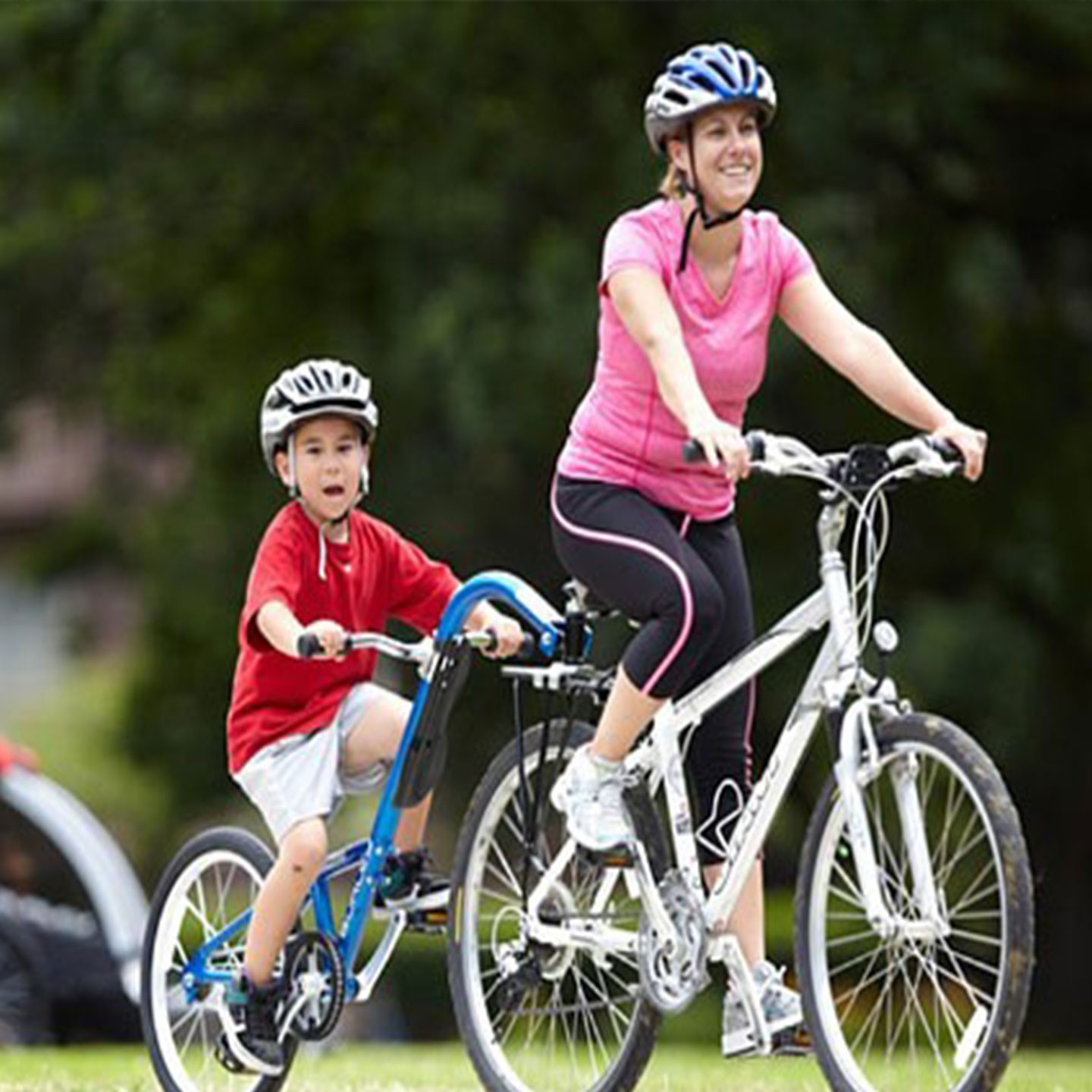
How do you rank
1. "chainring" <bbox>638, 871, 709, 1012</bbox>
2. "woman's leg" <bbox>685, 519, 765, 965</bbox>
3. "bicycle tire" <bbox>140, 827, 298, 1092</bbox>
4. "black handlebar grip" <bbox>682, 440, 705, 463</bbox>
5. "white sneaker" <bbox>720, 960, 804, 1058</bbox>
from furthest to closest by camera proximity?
1. "bicycle tire" <bbox>140, 827, 298, 1092</bbox>
2. "woman's leg" <bbox>685, 519, 765, 965</bbox>
3. "chainring" <bbox>638, 871, 709, 1012</bbox>
4. "white sneaker" <bbox>720, 960, 804, 1058</bbox>
5. "black handlebar grip" <bbox>682, 440, 705, 463</bbox>

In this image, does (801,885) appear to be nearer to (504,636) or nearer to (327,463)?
(504,636)

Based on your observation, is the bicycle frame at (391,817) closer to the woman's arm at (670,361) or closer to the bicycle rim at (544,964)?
the bicycle rim at (544,964)

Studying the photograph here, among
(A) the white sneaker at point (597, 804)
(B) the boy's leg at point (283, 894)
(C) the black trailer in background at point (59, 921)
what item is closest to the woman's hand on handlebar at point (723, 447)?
(A) the white sneaker at point (597, 804)

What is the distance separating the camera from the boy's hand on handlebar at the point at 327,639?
581cm

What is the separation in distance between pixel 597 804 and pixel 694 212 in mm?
1167

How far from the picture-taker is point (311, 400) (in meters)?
6.22

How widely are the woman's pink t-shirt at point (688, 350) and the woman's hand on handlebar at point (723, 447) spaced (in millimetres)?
423

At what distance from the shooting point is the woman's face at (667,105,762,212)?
5.63 meters

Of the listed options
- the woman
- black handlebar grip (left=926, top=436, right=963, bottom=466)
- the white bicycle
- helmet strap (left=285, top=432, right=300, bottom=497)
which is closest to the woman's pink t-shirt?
the woman

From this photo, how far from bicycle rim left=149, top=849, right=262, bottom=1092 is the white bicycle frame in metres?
0.81

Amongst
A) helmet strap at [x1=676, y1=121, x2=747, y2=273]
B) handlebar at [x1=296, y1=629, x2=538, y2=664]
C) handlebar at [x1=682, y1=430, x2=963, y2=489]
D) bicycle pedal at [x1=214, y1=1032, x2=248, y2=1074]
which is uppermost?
helmet strap at [x1=676, y1=121, x2=747, y2=273]

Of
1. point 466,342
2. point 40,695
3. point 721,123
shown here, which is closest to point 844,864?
point 721,123

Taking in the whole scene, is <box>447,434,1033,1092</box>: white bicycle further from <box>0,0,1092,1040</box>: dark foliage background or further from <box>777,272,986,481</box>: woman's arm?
<box>0,0,1092,1040</box>: dark foliage background

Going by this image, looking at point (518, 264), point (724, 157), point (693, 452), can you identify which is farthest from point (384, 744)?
point (518, 264)
